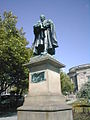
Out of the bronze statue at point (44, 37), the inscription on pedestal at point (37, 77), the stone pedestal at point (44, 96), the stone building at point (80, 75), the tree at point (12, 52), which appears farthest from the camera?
the stone building at point (80, 75)

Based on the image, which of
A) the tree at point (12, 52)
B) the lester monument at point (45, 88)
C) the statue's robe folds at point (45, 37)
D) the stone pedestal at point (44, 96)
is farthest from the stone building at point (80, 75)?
the stone pedestal at point (44, 96)

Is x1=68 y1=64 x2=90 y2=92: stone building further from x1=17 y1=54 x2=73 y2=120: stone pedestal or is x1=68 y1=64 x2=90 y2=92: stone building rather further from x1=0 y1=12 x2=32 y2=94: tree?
x1=17 y1=54 x2=73 y2=120: stone pedestal

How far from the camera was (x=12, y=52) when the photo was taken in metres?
13.6

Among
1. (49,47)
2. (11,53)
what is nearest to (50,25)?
(49,47)

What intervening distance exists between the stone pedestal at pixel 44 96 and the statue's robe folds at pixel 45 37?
3.66 feet

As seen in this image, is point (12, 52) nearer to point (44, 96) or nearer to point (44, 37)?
point (44, 37)

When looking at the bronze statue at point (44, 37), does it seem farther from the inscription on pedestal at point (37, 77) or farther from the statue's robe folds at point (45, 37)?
the inscription on pedestal at point (37, 77)

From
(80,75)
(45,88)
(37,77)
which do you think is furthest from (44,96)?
(80,75)

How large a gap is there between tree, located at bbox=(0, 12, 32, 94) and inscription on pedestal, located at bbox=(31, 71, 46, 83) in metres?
7.15

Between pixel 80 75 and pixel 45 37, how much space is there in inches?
2038

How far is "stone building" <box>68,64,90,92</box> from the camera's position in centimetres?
5518

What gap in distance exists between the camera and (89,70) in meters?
54.8

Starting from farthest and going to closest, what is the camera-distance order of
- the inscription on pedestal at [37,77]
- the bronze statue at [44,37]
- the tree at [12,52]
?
the tree at [12,52] < the bronze statue at [44,37] < the inscription on pedestal at [37,77]

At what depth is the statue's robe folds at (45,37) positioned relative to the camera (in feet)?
24.9
